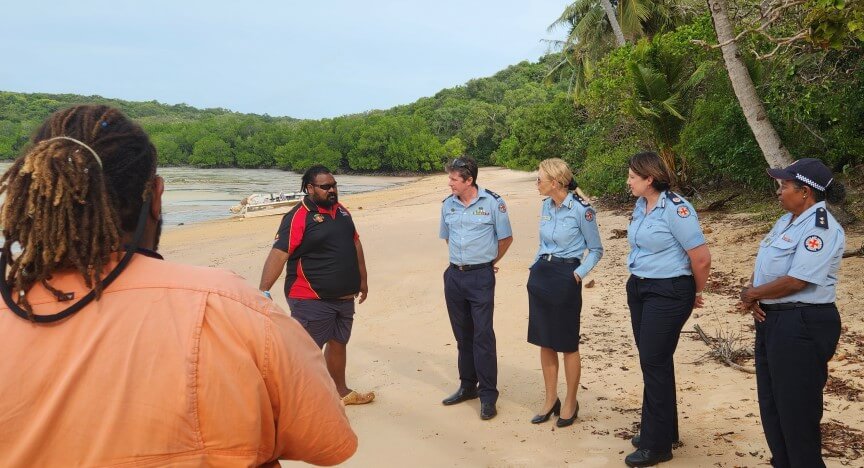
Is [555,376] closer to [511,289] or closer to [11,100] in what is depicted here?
[511,289]

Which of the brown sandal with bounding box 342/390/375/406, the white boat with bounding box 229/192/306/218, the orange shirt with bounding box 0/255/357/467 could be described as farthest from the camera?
the white boat with bounding box 229/192/306/218

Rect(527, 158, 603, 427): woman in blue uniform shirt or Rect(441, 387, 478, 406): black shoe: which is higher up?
Rect(527, 158, 603, 427): woman in blue uniform shirt

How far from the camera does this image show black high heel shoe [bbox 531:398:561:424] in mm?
5082

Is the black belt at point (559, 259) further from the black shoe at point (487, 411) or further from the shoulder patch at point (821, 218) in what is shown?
the shoulder patch at point (821, 218)

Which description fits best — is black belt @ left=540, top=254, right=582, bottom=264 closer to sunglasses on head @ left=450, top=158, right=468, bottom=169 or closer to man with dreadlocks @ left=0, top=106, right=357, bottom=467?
sunglasses on head @ left=450, top=158, right=468, bottom=169

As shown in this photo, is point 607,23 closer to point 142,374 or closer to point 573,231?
point 573,231

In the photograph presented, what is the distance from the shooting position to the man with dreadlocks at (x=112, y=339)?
4.44 ft

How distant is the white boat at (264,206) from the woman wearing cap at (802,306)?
2865 cm

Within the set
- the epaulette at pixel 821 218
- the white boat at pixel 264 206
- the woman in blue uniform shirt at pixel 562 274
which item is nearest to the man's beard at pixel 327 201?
the woman in blue uniform shirt at pixel 562 274

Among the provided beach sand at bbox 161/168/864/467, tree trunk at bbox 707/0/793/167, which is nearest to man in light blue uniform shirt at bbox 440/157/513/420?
beach sand at bbox 161/168/864/467

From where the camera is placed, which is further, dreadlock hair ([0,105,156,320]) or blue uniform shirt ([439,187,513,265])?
blue uniform shirt ([439,187,513,265])

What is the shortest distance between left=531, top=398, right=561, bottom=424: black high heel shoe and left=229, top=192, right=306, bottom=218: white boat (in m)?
26.9

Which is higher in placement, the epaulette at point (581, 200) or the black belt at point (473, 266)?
the epaulette at point (581, 200)

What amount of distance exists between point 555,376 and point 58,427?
416 cm
